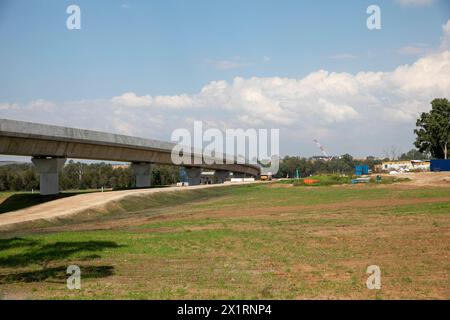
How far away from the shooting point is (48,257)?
19984 mm

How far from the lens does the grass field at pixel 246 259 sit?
44.0 ft

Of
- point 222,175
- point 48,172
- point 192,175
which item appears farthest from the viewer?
point 222,175

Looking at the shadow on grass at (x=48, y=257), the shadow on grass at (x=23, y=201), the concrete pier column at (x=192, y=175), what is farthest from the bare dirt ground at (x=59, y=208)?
the concrete pier column at (x=192, y=175)

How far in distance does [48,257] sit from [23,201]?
3593cm

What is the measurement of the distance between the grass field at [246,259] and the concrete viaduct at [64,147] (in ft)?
66.2

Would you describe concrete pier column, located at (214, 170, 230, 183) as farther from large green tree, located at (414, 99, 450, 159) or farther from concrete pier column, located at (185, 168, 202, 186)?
large green tree, located at (414, 99, 450, 159)

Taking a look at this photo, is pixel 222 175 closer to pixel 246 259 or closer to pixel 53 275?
pixel 246 259

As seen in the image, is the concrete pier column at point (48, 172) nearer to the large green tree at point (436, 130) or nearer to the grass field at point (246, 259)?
the grass field at point (246, 259)

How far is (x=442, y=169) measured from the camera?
328 feet

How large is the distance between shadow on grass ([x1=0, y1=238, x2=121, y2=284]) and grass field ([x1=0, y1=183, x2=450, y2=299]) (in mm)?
38

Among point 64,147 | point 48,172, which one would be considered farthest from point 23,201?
point 64,147

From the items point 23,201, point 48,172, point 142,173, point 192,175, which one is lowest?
point 23,201
